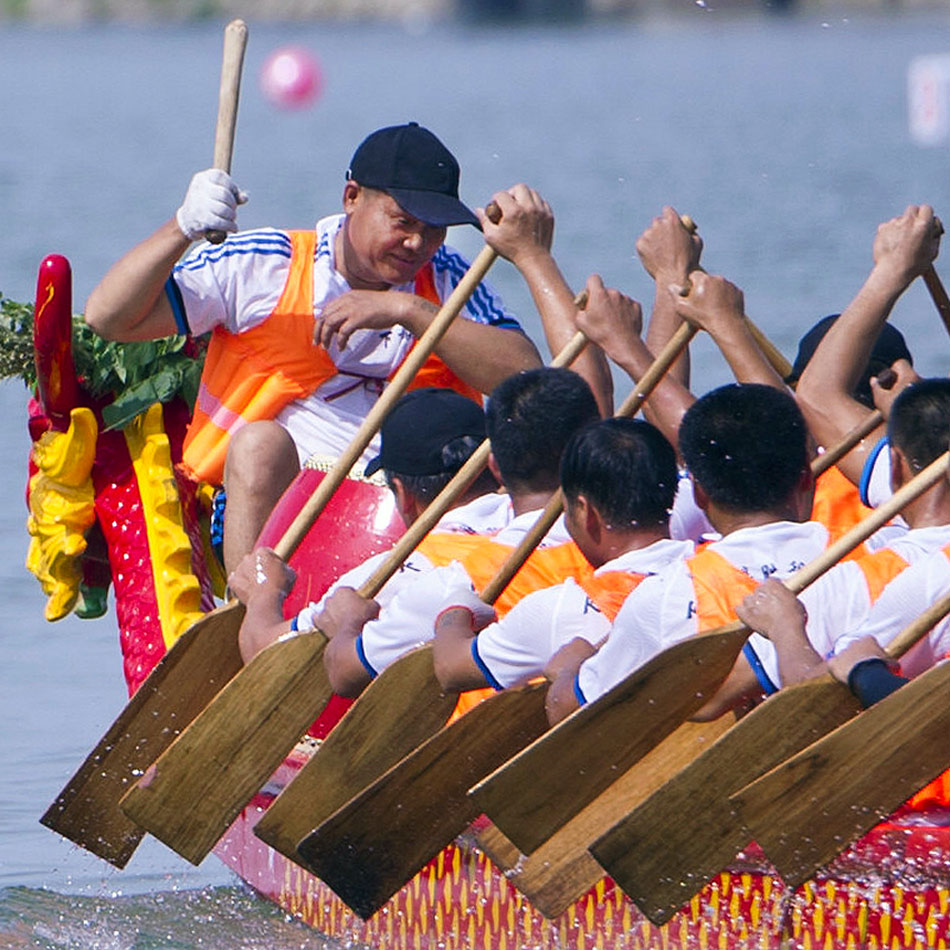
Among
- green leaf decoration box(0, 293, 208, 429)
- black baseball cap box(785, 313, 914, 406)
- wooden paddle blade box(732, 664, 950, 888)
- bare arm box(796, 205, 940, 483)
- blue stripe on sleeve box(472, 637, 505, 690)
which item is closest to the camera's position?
wooden paddle blade box(732, 664, 950, 888)

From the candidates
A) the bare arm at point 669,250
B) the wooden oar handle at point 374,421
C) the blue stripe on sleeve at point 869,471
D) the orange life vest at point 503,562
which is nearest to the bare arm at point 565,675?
the orange life vest at point 503,562

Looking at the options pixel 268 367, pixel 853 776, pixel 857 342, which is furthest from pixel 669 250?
pixel 853 776

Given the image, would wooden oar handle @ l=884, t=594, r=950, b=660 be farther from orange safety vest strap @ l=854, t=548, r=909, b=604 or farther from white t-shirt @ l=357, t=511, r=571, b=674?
white t-shirt @ l=357, t=511, r=571, b=674

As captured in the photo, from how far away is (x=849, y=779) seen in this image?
3.70 metres

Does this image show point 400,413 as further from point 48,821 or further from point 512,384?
point 48,821

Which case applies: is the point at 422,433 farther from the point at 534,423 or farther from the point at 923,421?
the point at 923,421

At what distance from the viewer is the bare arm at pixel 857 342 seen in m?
4.86

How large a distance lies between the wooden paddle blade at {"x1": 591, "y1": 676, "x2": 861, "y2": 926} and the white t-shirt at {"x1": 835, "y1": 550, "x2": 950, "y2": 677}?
0.73 ft

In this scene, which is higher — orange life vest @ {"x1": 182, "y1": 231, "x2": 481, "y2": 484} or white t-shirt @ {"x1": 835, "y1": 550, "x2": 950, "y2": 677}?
orange life vest @ {"x1": 182, "y1": 231, "x2": 481, "y2": 484}

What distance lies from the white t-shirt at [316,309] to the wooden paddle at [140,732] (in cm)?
70

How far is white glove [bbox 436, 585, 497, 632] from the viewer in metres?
4.28

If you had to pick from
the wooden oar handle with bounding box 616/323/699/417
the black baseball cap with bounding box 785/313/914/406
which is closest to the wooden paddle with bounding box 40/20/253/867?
the wooden oar handle with bounding box 616/323/699/417

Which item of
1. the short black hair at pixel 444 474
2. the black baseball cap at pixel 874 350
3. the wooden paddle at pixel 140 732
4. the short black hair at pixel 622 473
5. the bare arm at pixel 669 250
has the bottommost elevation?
the wooden paddle at pixel 140 732

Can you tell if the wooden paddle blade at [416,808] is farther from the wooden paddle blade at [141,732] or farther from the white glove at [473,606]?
the wooden paddle blade at [141,732]
